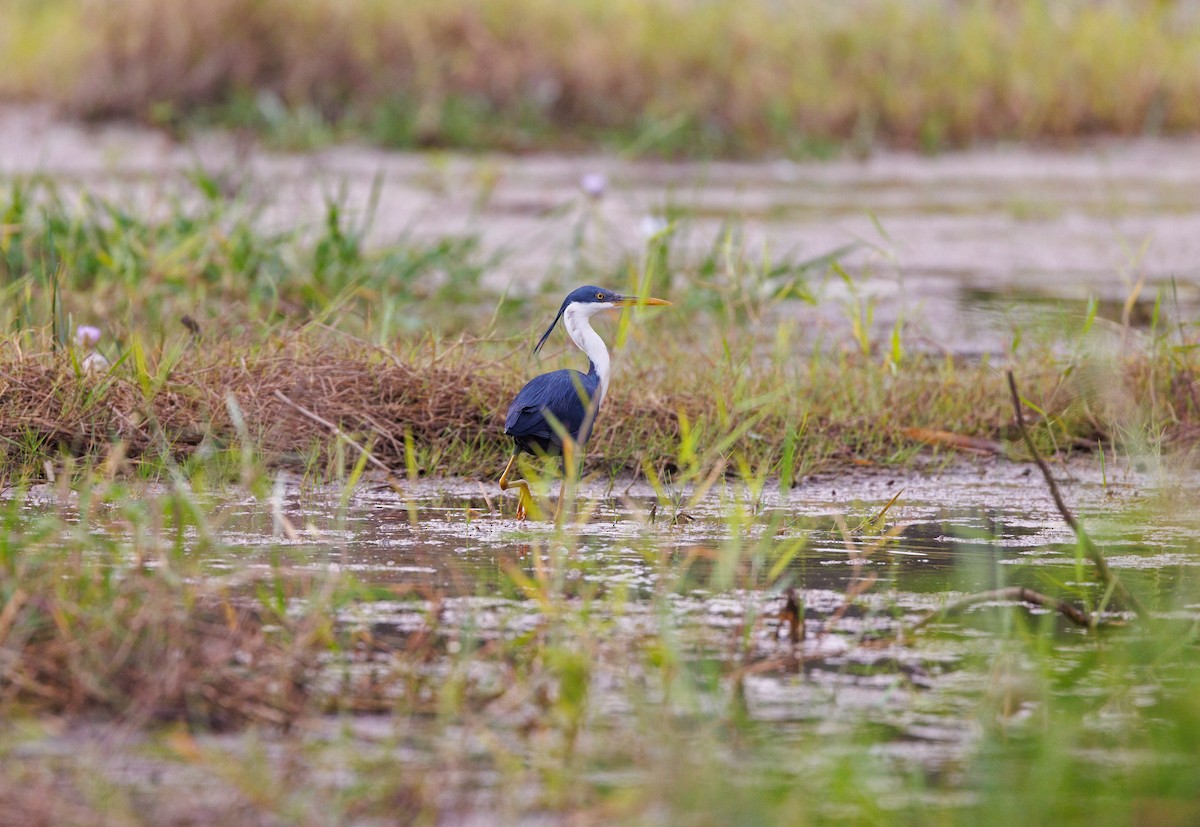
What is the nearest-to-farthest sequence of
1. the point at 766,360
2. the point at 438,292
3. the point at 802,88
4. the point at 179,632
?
the point at 179,632 → the point at 766,360 → the point at 438,292 → the point at 802,88

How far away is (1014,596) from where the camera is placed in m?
3.20

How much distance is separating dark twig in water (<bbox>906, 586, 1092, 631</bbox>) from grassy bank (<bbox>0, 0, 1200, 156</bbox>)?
8.39 metres

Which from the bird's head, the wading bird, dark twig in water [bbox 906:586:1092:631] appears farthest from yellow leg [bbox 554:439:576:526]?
dark twig in water [bbox 906:586:1092:631]

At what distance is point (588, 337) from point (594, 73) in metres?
7.71

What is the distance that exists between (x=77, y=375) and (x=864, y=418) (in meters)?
2.10

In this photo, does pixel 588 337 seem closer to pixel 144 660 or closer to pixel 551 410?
pixel 551 410

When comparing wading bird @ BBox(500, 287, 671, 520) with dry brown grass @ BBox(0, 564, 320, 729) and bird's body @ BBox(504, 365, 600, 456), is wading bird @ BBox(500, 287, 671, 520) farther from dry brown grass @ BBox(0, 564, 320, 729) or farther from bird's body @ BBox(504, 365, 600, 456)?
dry brown grass @ BBox(0, 564, 320, 729)

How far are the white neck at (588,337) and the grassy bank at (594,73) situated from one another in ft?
22.8

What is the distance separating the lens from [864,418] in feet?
15.5

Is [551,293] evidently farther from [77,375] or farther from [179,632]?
[179,632]

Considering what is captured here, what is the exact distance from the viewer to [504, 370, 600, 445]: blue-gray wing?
153 inches

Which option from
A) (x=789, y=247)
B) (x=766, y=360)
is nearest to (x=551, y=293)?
(x=766, y=360)

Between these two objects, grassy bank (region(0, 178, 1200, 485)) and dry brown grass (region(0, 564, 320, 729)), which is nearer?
dry brown grass (region(0, 564, 320, 729))

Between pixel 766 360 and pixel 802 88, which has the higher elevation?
pixel 802 88
